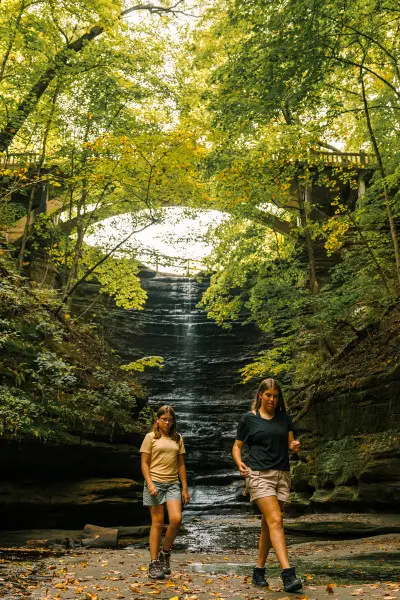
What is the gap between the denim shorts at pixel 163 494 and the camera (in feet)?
17.9

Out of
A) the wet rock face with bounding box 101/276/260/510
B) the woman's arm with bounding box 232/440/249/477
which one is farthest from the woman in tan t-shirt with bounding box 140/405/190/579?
the wet rock face with bounding box 101/276/260/510

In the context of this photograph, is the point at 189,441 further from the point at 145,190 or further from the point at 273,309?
the point at 145,190

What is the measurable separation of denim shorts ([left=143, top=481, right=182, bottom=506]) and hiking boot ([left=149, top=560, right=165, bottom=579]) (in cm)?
55

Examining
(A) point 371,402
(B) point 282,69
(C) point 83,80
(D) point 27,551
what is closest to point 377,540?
(A) point 371,402

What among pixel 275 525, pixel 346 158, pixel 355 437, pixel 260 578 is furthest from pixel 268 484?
pixel 346 158

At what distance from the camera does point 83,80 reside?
1530 cm

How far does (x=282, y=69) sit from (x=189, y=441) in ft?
45.0

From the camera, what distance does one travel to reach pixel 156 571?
17.5ft

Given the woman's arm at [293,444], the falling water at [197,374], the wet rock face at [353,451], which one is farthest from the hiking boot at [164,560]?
the falling water at [197,374]

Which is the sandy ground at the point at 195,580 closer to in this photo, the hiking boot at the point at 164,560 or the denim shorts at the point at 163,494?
the hiking boot at the point at 164,560

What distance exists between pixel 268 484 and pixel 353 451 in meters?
7.78

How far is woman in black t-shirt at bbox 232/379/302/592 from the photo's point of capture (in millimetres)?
4625

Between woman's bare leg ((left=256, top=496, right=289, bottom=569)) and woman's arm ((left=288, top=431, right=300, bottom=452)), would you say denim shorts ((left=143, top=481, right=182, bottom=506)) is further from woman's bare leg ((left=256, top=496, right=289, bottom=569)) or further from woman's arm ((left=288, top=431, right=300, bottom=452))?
woman's arm ((left=288, top=431, right=300, bottom=452))

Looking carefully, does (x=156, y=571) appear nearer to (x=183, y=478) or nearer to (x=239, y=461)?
(x=183, y=478)
